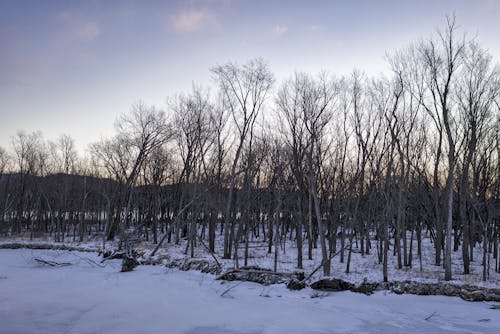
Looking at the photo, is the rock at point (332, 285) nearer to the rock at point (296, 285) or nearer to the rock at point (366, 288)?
the rock at point (366, 288)

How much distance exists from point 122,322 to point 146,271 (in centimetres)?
905

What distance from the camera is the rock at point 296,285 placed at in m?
13.3

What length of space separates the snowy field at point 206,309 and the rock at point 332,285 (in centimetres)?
54

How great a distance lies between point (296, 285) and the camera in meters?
13.3

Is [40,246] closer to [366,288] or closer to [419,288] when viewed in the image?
[366,288]

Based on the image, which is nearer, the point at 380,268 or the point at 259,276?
the point at 259,276

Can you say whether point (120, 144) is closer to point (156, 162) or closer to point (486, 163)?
→ point (156, 162)

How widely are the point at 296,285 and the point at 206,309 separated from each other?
15.4 feet

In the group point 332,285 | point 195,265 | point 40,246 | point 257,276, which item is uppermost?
point 332,285

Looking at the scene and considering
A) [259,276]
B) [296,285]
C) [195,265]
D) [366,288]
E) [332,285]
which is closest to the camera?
[366,288]

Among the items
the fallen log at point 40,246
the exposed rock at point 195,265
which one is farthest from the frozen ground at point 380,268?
the fallen log at point 40,246

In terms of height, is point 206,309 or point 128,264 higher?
point 206,309

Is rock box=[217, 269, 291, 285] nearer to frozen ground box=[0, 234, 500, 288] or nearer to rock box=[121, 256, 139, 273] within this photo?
frozen ground box=[0, 234, 500, 288]

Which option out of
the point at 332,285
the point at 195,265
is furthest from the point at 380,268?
the point at 195,265
